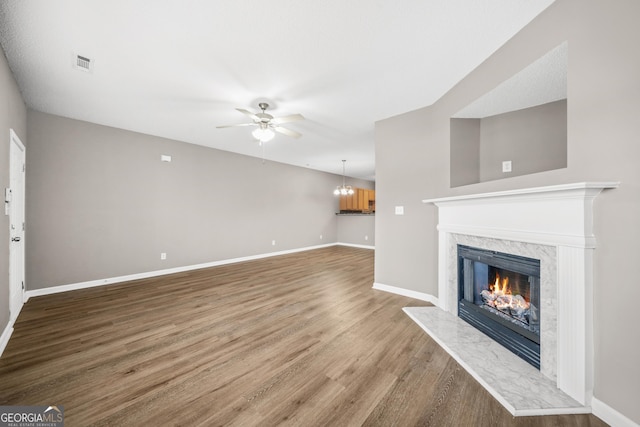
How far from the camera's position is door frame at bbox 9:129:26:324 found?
2.63 metres

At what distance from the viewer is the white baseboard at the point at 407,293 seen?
121 inches

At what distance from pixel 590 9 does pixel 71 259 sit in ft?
20.8

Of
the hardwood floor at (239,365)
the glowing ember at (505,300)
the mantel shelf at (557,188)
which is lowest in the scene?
the hardwood floor at (239,365)

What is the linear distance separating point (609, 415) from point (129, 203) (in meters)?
6.00

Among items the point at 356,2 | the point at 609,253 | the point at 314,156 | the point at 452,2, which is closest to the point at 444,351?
the point at 609,253

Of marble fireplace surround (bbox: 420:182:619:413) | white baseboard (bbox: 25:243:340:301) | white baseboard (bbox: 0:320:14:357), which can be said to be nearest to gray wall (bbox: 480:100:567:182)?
marble fireplace surround (bbox: 420:182:619:413)

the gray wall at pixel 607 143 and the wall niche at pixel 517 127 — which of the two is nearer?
the gray wall at pixel 607 143

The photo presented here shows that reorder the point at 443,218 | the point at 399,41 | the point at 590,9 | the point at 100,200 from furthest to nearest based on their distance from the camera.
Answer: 1. the point at 100,200
2. the point at 443,218
3. the point at 399,41
4. the point at 590,9

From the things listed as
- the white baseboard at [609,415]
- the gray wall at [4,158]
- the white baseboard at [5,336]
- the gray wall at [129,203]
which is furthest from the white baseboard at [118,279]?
the white baseboard at [609,415]

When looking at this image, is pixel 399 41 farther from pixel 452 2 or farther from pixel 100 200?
pixel 100 200

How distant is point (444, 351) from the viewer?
2014 mm

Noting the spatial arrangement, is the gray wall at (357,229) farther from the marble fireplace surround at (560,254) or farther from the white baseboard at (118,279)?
the marble fireplace surround at (560,254)

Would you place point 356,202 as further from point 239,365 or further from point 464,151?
point 239,365

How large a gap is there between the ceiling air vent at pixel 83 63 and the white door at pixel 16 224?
1.09 metres
